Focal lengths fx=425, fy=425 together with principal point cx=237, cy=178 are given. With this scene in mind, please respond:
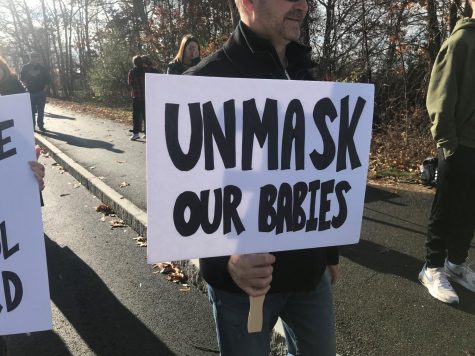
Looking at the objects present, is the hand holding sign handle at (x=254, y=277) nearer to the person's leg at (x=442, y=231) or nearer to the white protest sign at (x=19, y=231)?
the white protest sign at (x=19, y=231)

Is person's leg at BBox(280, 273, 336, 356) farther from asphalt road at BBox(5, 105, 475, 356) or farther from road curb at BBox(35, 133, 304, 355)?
road curb at BBox(35, 133, 304, 355)

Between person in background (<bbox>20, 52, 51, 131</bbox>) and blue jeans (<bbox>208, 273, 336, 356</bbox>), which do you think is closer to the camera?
blue jeans (<bbox>208, 273, 336, 356</bbox>)

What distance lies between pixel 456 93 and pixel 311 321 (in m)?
2.01

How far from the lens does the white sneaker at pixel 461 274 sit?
3326 mm

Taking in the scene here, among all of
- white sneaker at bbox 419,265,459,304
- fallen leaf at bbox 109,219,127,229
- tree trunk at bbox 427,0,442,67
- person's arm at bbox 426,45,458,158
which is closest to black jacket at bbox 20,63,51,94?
fallen leaf at bbox 109,219,127,229

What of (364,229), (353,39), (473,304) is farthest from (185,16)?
(473,304)

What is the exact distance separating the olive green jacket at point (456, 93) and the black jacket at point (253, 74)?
5.56ft

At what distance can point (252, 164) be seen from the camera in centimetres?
145

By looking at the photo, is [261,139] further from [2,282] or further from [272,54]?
[2,282]

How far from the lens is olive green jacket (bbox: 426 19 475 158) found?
2.84 meters

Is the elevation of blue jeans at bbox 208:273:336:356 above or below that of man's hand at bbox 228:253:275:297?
below

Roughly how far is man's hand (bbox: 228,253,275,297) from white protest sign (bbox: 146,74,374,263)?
0.03 metres

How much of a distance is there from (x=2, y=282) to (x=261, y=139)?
3.89 feet

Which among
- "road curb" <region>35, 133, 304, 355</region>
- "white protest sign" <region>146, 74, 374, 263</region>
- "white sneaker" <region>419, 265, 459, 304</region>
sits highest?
"white protest sign" <region>146, 74, 374, 263</region>
